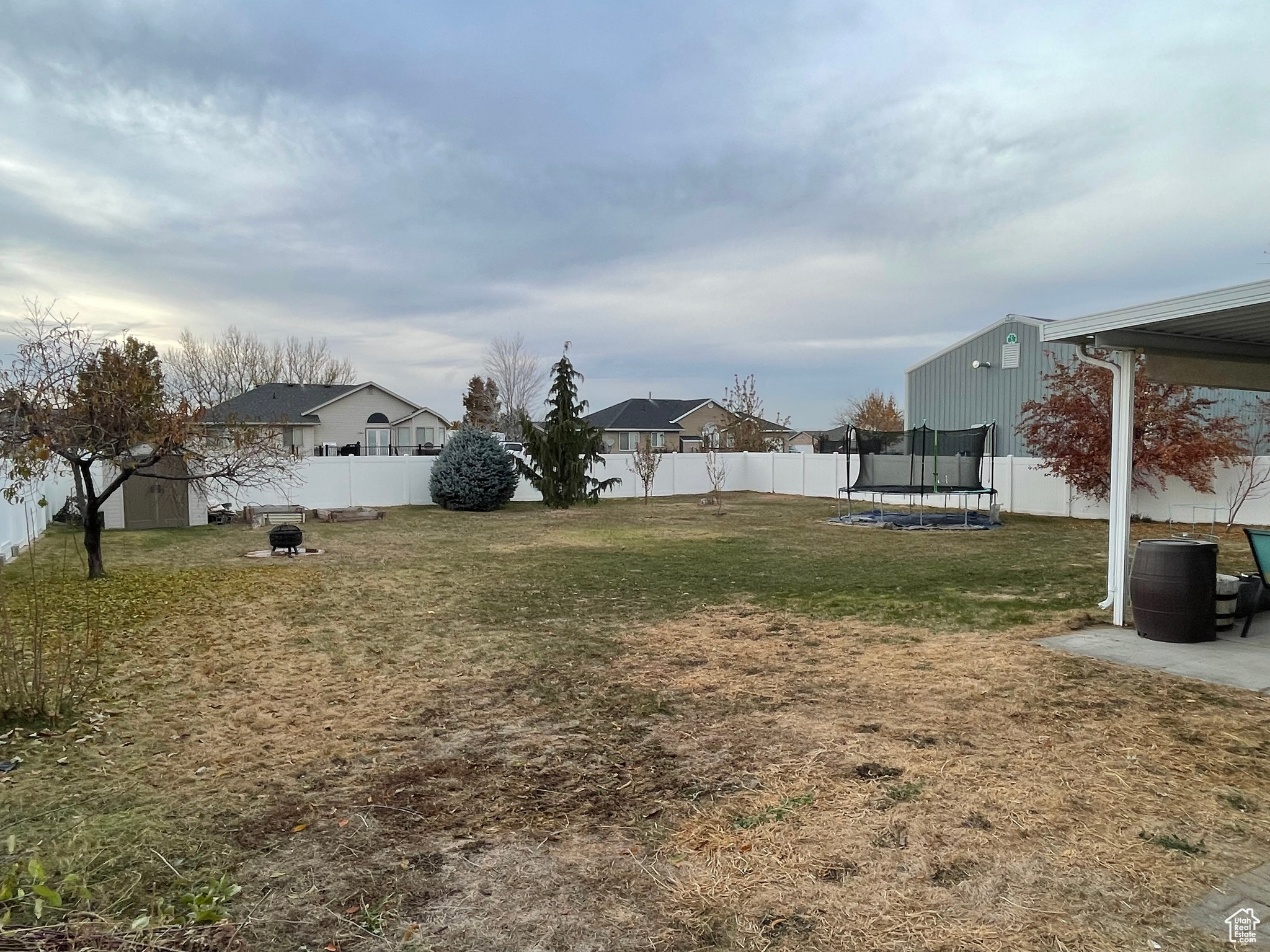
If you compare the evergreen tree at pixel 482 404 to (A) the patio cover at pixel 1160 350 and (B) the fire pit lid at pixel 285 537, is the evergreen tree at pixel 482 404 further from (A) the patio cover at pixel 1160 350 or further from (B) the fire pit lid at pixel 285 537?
(A) the patio cover at pixel 1160 350

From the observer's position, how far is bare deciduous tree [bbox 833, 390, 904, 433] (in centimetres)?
4028

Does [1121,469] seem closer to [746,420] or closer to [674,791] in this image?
[674,791]

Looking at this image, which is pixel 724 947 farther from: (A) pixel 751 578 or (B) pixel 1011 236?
(B) pixel 1011 236

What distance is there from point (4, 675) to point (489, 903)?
138 inches

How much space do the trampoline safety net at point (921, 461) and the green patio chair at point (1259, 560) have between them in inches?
336

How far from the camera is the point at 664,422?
150 feet

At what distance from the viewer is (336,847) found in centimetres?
284

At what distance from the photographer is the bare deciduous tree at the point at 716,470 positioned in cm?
2377

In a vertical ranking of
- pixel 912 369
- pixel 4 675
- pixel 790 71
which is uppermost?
pixel 790 71

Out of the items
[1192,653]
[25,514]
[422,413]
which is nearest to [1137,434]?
[1192,653]

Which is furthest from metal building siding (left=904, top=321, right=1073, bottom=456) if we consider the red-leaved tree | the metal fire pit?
the metal fire pit

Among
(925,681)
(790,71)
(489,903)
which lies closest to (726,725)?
(925,681)

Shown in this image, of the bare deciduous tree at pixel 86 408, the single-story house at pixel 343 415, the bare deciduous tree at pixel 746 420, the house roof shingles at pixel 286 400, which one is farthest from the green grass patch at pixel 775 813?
the house roof shingles at pixel 286 400

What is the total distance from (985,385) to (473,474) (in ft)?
44.0
